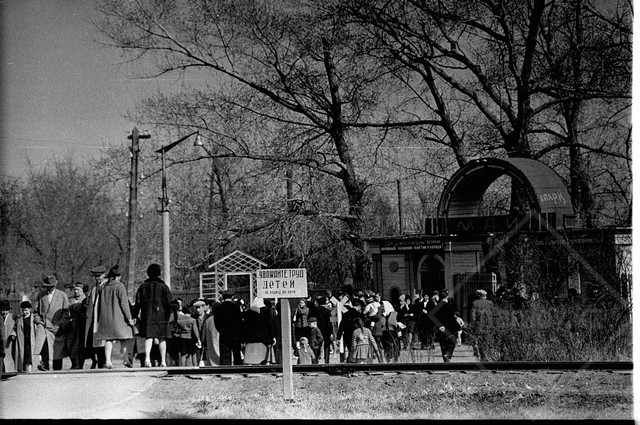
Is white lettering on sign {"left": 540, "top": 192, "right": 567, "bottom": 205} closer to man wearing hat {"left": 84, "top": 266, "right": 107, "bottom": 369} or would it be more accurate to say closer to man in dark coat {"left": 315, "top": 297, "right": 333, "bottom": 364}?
man in dark coat {"left": 315, "top": 297, "right": 333, "bottom": 364}

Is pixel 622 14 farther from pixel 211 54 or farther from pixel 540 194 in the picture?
pixel 211 54

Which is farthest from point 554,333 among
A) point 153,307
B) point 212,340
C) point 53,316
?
point 53,316

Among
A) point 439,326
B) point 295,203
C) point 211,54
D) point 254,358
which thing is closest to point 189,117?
point 211,54

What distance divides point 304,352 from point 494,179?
398 centimetres

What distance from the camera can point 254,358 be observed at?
Result: 13.4 meters

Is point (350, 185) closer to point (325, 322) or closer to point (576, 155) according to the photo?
point (325, 322)

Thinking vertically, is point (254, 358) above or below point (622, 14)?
below

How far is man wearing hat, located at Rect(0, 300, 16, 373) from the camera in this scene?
40.6 ft

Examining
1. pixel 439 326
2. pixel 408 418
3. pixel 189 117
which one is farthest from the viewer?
pixel 189 117

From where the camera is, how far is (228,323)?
1327 centimetres

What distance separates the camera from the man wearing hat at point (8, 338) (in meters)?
12.4

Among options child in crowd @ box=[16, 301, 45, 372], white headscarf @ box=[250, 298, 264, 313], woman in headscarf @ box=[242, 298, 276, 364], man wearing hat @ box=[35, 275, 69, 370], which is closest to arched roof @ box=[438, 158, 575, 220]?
white headscarf @ box=[250, 298, 264, 313]

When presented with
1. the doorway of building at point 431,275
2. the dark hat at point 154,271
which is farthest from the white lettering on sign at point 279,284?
the doorway of building at point 431,275

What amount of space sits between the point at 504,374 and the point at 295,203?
487 centimetres
